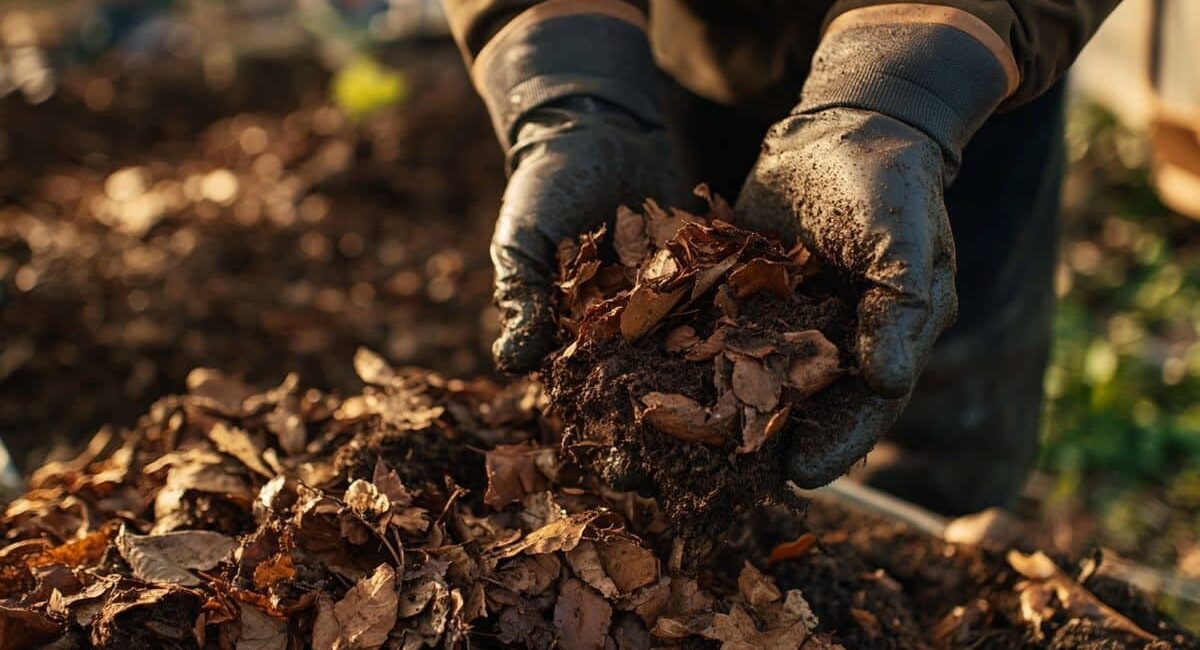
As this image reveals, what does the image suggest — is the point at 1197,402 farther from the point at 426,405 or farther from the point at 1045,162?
the point at 426,405

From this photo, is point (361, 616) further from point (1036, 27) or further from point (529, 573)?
point (1036, 27)

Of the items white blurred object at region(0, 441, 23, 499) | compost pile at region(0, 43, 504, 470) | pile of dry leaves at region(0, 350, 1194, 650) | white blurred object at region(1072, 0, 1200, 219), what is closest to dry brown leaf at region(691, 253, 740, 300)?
pile of dry leaves at region(0, 350, 1194, 650)

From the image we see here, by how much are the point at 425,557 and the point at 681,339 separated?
539 millimetres

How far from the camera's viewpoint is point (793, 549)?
78.1 inches

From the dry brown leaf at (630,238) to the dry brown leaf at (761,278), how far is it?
0.20 m

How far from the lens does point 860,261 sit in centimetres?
165

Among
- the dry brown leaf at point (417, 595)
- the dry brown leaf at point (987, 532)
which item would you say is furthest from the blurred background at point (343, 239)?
the dry brown leaf at point (417, 595)

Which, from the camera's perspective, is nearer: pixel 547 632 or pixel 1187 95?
pixel 547 632

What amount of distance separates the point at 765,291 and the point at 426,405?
0.72 meters

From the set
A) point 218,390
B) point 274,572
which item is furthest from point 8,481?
point 274,572

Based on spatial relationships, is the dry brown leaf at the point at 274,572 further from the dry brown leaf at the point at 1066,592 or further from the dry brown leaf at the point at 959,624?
the dry brown leaf at the point at 1066,592

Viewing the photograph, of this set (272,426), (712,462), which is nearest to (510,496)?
(712,462)

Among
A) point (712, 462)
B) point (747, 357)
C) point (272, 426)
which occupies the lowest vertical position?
point (272, 426)

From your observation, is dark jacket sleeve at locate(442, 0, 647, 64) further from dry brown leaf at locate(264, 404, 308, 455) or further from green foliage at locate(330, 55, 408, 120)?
green foliage at locate(330, 55, 408, 120)
